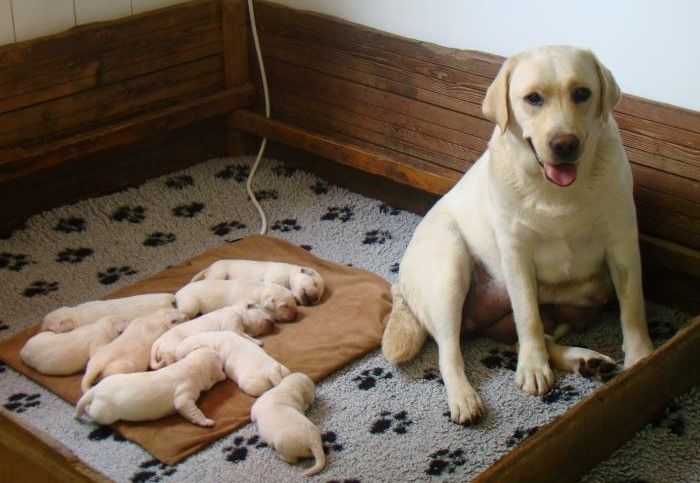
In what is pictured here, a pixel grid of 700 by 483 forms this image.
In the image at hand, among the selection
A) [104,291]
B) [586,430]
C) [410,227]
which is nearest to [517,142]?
[586,430]

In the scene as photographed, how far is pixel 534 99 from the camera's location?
231 centimetres

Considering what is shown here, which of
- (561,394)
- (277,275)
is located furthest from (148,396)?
(561,394)

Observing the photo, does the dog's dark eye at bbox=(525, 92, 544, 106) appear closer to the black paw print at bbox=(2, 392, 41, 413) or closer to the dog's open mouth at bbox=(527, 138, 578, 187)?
the dog's open mouth at bbox=(527, 138, 578, 187)

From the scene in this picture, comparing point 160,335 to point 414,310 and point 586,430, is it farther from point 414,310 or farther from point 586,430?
point 586,430

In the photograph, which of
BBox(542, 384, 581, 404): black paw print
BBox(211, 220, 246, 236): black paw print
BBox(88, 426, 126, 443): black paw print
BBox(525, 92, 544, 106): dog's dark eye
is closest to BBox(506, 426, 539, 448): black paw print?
BBox(542, 384, 581, 404): black paw print

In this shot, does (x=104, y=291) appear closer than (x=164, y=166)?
Yes

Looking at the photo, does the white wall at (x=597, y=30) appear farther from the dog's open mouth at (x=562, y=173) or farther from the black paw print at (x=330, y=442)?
the black paw print at (x=330, y=442)

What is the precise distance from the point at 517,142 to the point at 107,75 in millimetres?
1533

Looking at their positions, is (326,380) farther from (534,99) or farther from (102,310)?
(534,99)

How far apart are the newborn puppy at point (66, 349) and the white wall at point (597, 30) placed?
136cm

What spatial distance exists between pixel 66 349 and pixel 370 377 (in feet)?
2.39

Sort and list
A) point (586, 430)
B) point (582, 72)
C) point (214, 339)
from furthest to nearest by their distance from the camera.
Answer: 1. point (214, 339)
2. point (582, 72)
3. point (586, 430)

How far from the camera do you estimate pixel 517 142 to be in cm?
242

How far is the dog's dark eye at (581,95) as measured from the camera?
2283 millimetres
